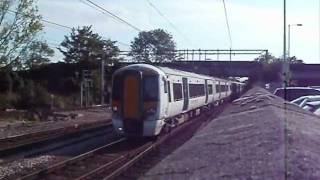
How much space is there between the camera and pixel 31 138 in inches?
978

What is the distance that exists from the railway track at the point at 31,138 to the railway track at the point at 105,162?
9.04ft

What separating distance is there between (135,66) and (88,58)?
Result: 60895 millimetres

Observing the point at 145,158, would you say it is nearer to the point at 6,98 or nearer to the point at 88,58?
the point at 6,98

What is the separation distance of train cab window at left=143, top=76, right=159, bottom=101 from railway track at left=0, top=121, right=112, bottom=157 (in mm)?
4195

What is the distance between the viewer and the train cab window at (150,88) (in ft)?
74.2

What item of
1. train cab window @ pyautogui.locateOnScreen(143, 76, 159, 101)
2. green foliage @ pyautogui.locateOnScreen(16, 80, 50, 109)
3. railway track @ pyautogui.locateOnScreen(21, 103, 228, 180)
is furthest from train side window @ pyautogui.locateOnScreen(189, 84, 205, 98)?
green foliage @ pyautogui.locateOnScreen(16, 80, 50, 109)

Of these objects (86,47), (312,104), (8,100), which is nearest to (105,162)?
(312,104)

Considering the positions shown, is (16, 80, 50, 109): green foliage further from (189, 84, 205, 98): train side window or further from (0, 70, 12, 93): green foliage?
(189, 84, 205, 98): train side window

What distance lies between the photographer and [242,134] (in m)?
16.4

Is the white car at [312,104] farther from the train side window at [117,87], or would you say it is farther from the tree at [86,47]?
the tree at [86,47]

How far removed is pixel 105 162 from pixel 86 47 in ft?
229

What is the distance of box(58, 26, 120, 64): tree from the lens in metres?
84.4

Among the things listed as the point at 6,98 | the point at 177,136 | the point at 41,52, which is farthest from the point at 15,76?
the point at 177,136

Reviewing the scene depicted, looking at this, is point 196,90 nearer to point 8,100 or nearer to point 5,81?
point 8,100
